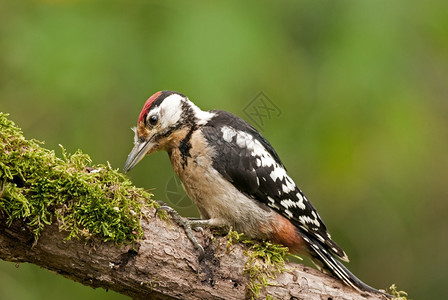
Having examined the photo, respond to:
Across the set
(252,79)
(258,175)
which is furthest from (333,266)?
(252,79)

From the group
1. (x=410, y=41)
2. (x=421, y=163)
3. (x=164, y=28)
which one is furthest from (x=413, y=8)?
(x=164, y=28)

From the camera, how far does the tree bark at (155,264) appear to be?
2785mm

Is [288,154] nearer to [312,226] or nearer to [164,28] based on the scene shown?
[312,226]

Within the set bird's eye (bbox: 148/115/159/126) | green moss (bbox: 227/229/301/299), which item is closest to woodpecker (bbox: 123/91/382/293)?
bird's eye (bbox: 148/115/159/126)

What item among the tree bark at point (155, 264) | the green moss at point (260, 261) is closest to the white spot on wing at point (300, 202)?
the green moss at point (260, 261)

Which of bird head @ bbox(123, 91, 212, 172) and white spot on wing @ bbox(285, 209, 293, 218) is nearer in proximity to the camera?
white spot on wing @ bbox(285, 209, 293, 218)

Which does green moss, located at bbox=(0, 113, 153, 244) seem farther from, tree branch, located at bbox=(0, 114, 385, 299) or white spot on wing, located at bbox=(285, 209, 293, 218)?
white spot on wing, located at bbox=(285, 209, 293, 218)

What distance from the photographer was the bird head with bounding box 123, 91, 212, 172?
12.8 ft

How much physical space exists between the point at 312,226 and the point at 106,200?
1516 mm

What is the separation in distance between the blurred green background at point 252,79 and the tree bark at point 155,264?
986 millimetres

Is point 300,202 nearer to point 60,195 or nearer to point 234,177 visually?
point 234,177

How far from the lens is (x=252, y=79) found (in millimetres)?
4211

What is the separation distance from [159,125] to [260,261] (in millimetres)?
1230

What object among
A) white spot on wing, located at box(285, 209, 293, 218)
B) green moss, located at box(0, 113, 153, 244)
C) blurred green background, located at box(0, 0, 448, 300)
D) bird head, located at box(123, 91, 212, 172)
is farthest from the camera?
bird head, located at box(123, 91, 212, 172)
